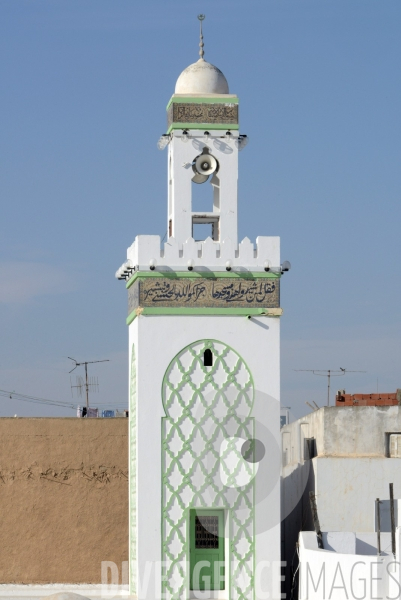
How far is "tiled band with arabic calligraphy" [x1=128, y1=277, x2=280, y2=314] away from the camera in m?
15.8

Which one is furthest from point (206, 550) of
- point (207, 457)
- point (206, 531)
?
point (207, 457)

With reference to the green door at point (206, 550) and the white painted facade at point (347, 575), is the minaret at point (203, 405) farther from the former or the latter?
the white painted facade at point (347, 575)

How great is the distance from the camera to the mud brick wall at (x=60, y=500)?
17297 mm

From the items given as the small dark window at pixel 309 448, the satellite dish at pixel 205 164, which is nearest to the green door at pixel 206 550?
the small dark window at pixel 309 448

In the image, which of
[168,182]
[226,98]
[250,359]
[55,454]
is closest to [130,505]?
[55,454]

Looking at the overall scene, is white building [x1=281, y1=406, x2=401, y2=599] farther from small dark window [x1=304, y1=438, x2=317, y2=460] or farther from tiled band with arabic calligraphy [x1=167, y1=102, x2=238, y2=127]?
tiled band with arabic calligraphy [x1=167, y1=102, x2=238, y2=127]

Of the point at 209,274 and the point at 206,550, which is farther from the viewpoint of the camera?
the point at 209,274

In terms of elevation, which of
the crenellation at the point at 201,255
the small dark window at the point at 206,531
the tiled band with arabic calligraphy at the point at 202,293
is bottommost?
the small dark window at the point at 206,531

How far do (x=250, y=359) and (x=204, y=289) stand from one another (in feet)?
3.46

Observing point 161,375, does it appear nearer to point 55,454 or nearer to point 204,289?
point 204,289

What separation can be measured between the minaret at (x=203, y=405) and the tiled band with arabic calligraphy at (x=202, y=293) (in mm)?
A: 13

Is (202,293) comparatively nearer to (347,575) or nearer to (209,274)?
(209,274)

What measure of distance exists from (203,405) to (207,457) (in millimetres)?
646

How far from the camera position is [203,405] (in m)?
15.7
